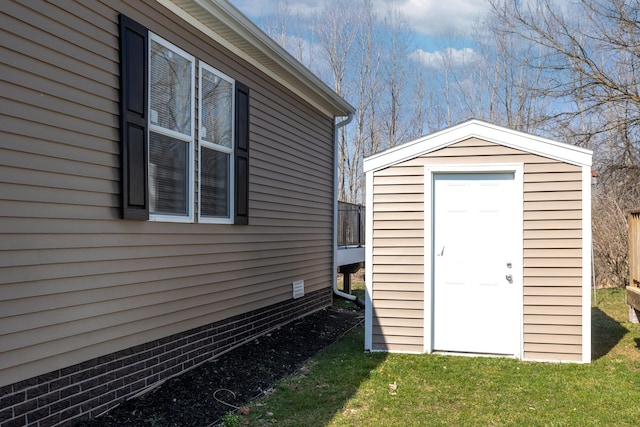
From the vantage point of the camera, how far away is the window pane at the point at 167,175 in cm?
455

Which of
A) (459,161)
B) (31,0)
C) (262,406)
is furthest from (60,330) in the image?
(459,161)

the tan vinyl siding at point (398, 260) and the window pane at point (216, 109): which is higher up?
the window pane at point (216, 109)

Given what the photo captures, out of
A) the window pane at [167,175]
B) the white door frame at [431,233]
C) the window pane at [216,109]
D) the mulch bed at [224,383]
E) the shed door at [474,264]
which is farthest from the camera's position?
the shed door at [474,264]

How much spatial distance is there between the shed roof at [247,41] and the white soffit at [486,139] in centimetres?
177

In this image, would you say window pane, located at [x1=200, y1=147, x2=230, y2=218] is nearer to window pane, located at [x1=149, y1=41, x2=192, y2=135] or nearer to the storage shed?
window pane, located at [x1=149, y1=41, x2=192, y2=135]

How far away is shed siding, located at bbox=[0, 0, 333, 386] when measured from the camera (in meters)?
3.20

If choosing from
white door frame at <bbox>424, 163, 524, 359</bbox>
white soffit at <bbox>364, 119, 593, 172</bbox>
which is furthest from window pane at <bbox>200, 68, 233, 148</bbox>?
white door frame at <bbox>424, 163, 524, 359</bbox>

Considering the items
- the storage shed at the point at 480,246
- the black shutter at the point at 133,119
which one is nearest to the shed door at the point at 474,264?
the storage shed at the point at 480,246

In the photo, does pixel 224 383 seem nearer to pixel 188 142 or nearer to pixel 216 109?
pixel 188 142

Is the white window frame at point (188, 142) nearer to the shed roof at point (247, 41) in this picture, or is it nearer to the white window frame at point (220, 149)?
the white window frame at point (220, 149)

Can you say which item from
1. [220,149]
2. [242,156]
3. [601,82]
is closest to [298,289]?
[242,156]

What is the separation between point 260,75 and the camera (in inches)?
264

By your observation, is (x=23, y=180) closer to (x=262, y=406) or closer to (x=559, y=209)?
(x=262, y=406)

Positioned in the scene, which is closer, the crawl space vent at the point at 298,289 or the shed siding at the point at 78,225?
the shed siding at the point at 78,225
